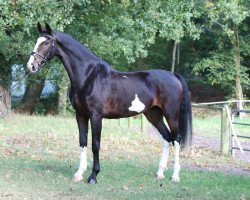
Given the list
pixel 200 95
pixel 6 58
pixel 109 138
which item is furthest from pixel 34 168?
pixel 200 95

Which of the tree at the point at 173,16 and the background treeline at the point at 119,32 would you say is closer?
the background treeline at the point at 119,32

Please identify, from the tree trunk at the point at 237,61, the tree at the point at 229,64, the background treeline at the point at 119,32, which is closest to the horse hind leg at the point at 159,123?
the background treeline at the point at 119,32

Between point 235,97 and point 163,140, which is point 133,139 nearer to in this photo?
point 163,140

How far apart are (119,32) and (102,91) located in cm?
1044

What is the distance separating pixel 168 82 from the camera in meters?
8.73

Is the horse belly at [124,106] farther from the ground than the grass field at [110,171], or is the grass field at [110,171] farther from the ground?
the horse belly at [124,106]

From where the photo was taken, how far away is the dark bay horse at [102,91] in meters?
8.19

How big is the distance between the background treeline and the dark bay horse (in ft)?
16.1

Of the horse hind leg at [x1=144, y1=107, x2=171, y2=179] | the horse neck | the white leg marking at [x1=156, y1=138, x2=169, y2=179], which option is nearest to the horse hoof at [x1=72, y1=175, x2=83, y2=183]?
the white leg marking at [x1=156, y1=138, x2=169, y2=179]

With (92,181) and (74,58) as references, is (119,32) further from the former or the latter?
(92,181)

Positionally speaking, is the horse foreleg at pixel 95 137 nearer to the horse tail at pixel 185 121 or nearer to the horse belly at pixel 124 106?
the horse belly at pixel 124 106

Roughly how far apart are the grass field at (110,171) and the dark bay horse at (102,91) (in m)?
0.45

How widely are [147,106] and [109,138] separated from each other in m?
5.18

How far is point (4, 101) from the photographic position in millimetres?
19453
